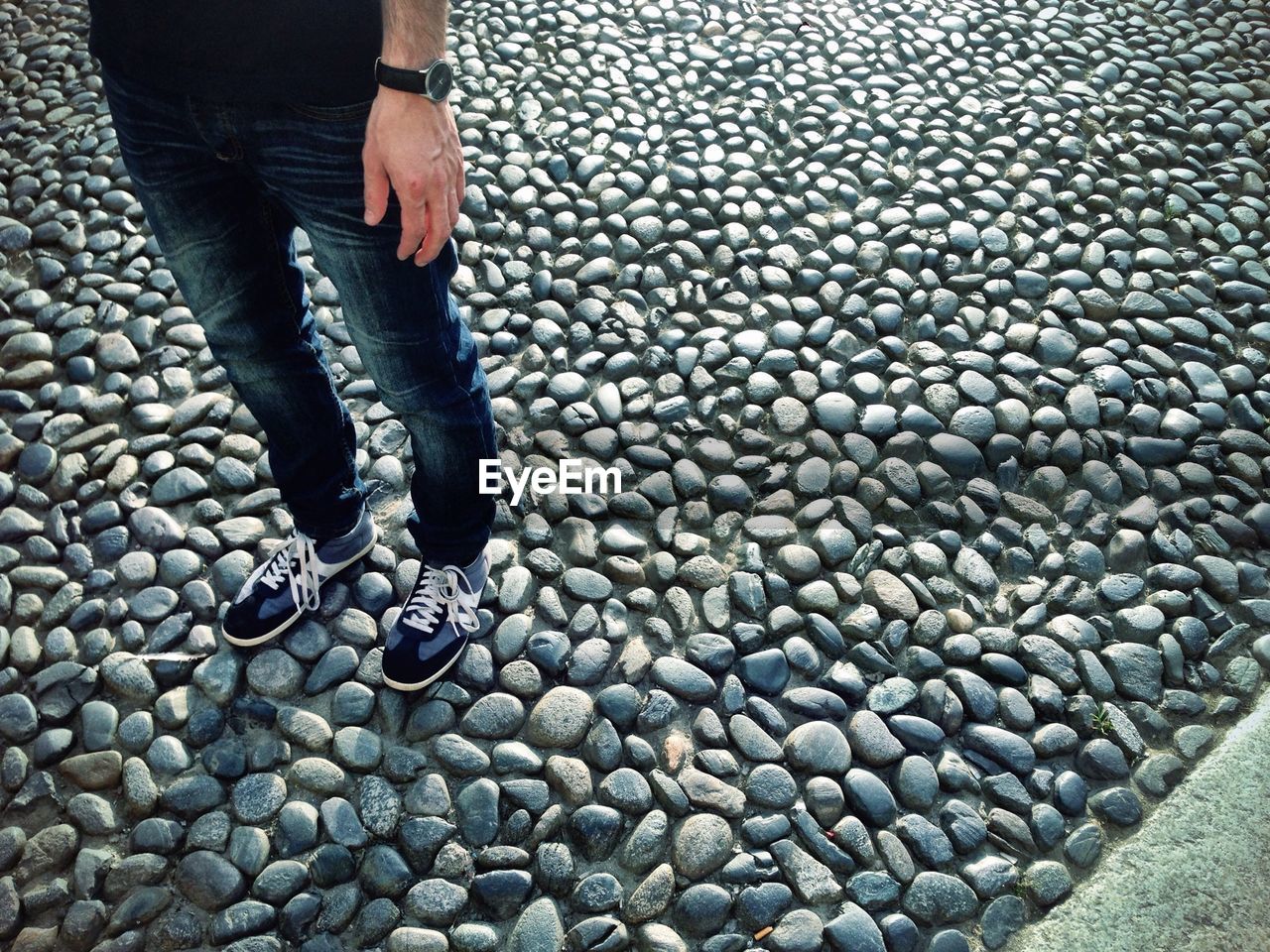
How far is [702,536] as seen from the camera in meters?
2.83

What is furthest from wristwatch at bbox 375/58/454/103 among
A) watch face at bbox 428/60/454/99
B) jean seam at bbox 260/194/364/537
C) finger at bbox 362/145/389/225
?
jean seam at bbox 260/194/364/537

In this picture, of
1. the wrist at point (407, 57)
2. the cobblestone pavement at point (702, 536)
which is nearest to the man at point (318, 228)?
the wrist at point (407, 57)

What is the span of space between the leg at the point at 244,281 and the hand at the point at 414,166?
318 millimetres

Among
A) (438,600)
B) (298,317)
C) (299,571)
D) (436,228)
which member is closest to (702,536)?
(438,600)

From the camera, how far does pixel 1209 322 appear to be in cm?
338

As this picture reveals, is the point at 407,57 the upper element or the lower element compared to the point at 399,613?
upper

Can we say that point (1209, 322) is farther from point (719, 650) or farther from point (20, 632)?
point (20, 632)

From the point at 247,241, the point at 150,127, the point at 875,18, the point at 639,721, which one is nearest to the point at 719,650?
the point at 639,721

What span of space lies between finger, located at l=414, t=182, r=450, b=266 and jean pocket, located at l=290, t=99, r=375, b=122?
193mm

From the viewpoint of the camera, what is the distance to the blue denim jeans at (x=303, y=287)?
5.74 ft

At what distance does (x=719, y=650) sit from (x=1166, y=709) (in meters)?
1.15

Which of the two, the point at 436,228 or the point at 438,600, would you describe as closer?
the point at 436,228

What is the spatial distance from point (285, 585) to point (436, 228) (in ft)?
4.08

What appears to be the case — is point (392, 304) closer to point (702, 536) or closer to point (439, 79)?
point (439, 79)
